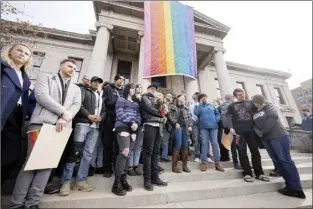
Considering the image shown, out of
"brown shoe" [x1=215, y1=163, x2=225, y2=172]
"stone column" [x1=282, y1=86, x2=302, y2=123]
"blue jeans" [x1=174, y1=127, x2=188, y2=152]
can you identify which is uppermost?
"stone column" [x1=282, y1=86, x2=302, y2=123]

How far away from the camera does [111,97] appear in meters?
3.31

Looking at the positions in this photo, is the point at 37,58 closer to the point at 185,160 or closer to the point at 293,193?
the point at 185,160

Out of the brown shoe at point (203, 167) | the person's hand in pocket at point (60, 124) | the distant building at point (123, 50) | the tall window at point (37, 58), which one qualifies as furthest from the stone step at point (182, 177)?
the tall window at point (37, 58)

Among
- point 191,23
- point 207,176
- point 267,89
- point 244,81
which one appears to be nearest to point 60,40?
point 191,23

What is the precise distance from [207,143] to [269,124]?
4.52 feet

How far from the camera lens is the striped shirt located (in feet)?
8.80

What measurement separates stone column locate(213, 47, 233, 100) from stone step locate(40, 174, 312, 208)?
827cm

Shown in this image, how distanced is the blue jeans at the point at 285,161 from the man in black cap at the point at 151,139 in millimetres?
2221

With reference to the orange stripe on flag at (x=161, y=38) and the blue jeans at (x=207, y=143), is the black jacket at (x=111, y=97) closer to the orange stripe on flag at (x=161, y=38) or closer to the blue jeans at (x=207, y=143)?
the blue jeans at (x=207, y=143)

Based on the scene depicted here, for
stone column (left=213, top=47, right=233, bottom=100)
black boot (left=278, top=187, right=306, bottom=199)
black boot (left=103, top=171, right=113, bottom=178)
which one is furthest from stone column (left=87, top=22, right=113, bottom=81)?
black boot (left=278, top=187, right=306, bottom=199)

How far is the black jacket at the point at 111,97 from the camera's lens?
328cm

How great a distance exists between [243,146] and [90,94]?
3467 millimetres

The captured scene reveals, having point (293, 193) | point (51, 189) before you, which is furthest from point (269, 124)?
point (51, 189)

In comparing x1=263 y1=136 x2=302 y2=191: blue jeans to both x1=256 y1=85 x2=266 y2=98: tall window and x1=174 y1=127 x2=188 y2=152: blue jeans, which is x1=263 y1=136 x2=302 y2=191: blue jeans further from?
x1=256 y1=85 x2=266 y2=98: tall window
